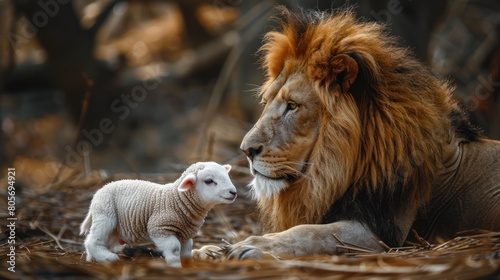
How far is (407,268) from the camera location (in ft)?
10.1

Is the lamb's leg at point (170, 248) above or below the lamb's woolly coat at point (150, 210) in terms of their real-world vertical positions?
below

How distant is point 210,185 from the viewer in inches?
144

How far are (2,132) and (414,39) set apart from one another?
6.53 m

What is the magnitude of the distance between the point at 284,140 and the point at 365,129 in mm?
391

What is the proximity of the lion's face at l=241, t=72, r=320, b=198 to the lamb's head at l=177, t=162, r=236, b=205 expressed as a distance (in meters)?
0.28

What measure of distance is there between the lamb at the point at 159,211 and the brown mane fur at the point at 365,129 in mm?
492

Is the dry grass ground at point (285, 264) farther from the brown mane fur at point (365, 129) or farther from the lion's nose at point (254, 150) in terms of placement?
the lion's nose at point (254, 150)

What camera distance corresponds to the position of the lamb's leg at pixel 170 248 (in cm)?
355

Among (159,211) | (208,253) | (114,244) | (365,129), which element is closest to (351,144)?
(365,129)

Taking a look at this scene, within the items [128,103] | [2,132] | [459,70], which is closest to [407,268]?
[459,70]

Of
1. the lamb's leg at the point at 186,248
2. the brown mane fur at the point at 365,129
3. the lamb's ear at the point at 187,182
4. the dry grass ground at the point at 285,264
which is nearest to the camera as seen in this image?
the dry grass ground at the point at 285,264
